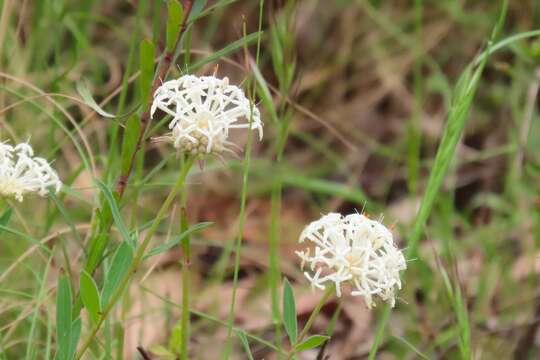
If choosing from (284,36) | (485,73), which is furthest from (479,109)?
(284,36)

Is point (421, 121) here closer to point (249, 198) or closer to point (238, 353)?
point (249, 198)

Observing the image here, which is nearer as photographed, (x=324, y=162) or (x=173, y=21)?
(x=173, y=21)

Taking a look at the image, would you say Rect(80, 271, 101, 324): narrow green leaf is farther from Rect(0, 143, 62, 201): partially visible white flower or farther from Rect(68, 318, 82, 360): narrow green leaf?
Rect(0, 143, 62, 201): partially visible white flower

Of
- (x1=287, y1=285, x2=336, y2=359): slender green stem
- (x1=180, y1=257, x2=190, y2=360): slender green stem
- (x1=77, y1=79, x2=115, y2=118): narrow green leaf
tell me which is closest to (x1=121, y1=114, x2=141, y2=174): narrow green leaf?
(x1=77, y1=79, x2=115, y2=118): narrow green leaf

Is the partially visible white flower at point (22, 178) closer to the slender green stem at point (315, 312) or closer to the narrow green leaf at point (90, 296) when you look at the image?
the narrow green leaf at point (90, 296)

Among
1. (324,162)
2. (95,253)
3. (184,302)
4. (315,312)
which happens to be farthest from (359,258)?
(324,162)

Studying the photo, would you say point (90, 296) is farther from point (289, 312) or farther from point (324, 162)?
point (324, 162)
